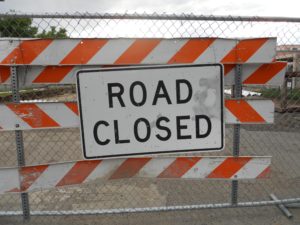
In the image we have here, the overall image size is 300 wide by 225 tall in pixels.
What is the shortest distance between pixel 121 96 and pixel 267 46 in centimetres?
138

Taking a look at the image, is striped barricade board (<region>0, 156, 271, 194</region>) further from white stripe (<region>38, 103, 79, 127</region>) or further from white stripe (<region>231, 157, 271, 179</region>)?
white stripe (<region>38, 103, 79, 127</region>)

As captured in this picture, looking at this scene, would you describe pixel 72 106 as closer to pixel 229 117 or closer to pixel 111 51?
pixel 111 51

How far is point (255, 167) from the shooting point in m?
2.64

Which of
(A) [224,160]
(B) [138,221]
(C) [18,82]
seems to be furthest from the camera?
(B) [138,221]

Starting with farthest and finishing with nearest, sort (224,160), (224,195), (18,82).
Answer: (224,195), (224,160), (18,82)

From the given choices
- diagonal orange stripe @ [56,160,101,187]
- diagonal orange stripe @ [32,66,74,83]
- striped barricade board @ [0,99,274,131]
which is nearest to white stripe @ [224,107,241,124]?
diagonal orange stripe @ [56,160,101,187]

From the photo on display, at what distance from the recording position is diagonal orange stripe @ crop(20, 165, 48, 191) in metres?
2.47

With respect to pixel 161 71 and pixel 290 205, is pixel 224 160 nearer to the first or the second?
pixel 161 71

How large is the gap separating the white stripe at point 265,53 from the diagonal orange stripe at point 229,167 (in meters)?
→ 0.92

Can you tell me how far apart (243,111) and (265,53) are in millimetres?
559

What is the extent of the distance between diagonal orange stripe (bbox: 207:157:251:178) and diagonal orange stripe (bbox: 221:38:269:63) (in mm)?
925

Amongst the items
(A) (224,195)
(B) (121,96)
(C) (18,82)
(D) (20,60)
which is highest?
(D) (20,60)

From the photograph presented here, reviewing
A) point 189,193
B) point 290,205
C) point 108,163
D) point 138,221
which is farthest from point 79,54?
point 290,205

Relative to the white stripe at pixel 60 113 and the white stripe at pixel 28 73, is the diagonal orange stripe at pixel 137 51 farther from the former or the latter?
the white stripe at pixel 28 73
